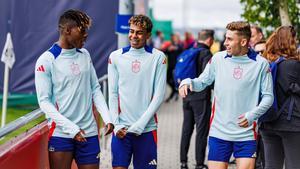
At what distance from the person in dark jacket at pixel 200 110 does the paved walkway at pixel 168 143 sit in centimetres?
40

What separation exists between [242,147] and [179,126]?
8.79m

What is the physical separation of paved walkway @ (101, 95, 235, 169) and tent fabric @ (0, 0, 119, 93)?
1684mm

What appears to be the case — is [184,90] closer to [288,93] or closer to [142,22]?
[142,22]

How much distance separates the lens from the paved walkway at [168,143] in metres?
10.2

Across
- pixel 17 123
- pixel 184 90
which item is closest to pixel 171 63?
pixel 184 90

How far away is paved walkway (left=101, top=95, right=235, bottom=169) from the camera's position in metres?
10.2

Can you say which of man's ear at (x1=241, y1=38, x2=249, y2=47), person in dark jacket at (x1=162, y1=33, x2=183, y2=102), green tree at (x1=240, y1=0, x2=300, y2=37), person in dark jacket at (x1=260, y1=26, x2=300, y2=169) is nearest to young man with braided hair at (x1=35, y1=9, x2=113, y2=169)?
man's ear at (x1=241, y1=38, x2=249, y2=47)

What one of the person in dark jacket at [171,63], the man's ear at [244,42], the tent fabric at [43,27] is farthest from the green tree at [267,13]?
the person in dark jacket at [171,63]

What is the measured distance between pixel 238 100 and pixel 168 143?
623 centimetres

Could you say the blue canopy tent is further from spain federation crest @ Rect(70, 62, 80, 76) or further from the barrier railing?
spain federation crest @ Rect(70, 62, 80, 76)

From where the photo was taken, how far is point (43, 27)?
43.3 ft

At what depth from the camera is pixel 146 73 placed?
634 cm

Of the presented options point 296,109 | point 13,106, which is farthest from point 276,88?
point 13,106

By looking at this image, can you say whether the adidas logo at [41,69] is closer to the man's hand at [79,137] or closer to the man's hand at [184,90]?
the man's hand at [79,137]
